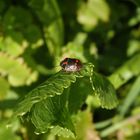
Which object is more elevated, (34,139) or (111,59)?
(111,59)

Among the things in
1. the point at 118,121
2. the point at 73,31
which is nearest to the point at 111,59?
the point at 73,31

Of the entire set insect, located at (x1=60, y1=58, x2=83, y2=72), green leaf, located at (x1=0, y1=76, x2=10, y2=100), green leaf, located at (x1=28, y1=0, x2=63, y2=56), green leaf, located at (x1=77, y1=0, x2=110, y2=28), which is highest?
green leaf, located at (x1=77, y1=0, x2=110, y2=28)

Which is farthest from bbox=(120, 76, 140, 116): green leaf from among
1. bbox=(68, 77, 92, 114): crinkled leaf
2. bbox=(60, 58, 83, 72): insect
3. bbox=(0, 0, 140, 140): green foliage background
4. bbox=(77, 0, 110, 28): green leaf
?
bbox=(60, 58, 83, 72): insect

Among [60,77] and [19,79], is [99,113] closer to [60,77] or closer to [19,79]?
[19,79]

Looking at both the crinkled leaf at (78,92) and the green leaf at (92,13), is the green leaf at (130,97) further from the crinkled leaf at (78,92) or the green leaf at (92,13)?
the green leaf at (92,13)

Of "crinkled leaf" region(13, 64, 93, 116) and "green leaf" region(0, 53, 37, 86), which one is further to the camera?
"green leaf" region(0, 53, 37, 86)

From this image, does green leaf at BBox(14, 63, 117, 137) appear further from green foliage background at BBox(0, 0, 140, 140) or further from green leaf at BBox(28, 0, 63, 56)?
green leaf at BBox(28, 0, 63, 56)
